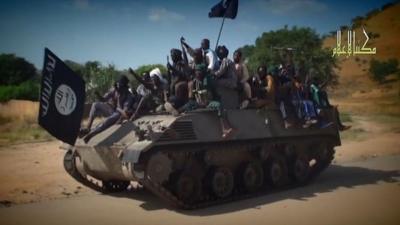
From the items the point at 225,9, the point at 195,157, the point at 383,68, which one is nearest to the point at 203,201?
the point at 195,157

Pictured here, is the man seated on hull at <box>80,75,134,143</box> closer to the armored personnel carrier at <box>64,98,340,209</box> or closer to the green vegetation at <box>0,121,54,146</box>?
the armored personnel carrier at <box>64,98,340,209</box>

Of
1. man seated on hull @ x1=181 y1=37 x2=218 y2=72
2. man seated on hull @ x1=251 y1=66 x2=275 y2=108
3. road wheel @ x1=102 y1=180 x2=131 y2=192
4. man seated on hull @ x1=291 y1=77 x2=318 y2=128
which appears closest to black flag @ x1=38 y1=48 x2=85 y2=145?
road wheel @ x1=102 y1=180 x2=131 y2=192

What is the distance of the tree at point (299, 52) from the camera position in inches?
1511

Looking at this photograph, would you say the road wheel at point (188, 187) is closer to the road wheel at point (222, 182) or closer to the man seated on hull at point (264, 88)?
the road wheel at point (222, 182)

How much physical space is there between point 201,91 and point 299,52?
1208 inches

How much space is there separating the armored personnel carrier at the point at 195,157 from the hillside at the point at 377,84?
86.7 ft

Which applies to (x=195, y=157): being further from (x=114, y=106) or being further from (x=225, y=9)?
(x=225, y=9)

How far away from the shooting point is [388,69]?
44.9 m

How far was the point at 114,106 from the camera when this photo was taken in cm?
1159

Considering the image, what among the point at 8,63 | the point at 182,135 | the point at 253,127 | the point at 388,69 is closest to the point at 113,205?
the point at 182,135

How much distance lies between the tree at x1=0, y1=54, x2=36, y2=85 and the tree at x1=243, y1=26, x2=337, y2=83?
1861 centimetres

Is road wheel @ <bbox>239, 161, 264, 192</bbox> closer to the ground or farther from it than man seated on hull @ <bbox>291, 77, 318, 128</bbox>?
closer to the ground

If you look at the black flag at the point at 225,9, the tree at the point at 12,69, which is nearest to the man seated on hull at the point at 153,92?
the black flag at the point at 225,9

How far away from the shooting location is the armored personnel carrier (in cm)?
944
